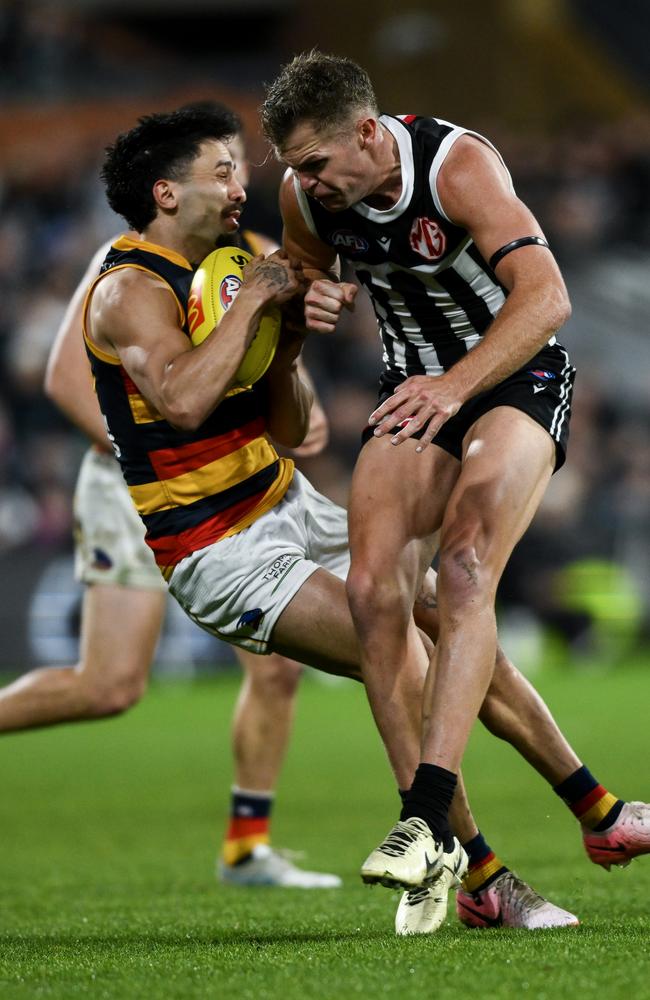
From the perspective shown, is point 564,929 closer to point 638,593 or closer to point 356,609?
point 356,609

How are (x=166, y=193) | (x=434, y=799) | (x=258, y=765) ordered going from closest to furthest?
(x=434, y=799) < (x=166, y=193) < (x=258, y=765)

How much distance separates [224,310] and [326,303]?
0.31 meters

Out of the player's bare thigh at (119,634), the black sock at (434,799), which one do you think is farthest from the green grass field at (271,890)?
the player's bare thigh at (119,634)

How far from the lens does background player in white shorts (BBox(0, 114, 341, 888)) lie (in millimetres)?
5727

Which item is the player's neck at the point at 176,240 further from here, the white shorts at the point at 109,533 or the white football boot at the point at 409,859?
the white football boot at the point at 409,859

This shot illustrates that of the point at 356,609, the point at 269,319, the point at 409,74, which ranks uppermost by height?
the point at 409,74

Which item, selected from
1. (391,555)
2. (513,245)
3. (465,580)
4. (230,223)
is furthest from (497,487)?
(230,223)

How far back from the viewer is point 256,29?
2264 cm

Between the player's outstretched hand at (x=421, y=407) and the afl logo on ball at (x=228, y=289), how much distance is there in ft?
2.34

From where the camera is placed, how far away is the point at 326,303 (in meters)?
4.23

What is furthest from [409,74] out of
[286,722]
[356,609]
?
[356,609]

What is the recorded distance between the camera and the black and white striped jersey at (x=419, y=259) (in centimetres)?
426

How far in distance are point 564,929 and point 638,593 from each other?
10.3 m

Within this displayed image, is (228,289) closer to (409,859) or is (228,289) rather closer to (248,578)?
(248,578)
